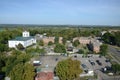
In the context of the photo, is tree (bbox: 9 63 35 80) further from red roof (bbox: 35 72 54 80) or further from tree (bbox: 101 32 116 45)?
tree (bbox: 101 32 116 45)

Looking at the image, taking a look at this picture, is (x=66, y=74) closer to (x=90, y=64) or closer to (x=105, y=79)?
(x=105, y=79)

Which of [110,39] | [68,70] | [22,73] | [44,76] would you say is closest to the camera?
[22,73]

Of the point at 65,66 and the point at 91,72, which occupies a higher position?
the point at 65,66

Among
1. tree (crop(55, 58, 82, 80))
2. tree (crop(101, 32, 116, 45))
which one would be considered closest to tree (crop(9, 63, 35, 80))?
tree (crop(55, 58, 82, 80))

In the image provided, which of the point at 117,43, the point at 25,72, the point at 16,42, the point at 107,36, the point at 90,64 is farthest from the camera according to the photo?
the point at 107,36

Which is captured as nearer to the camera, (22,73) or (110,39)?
(22,73)

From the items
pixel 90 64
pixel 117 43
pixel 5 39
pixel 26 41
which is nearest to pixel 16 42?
pixel 26 41

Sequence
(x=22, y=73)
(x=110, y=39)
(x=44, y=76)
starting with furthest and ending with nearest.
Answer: (x=110, y=39) < (x=44, y=76) < (x=22, y=73)

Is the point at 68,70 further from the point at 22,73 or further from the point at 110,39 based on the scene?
the point at 110,39

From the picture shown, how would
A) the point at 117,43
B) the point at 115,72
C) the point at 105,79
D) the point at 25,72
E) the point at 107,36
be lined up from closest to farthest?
the point at 25,72
the point at 105,79
the point at 115,72
the point at 117,43
the point at 107,36

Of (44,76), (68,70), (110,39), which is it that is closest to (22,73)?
(44,76)

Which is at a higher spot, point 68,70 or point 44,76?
point 68,70
